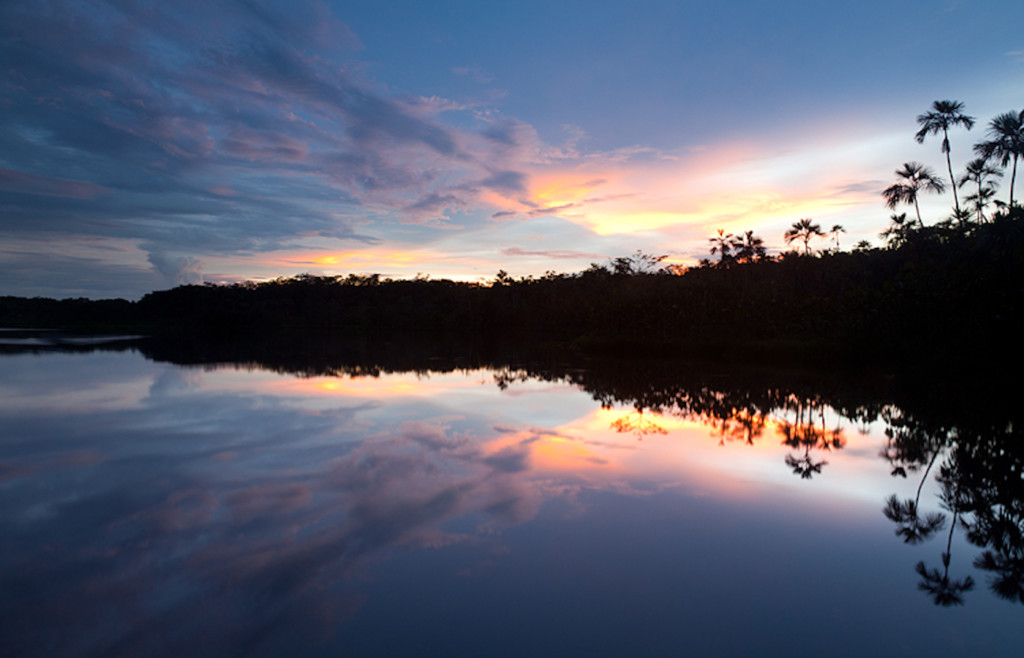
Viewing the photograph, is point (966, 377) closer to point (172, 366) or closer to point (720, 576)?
point (720, 576)

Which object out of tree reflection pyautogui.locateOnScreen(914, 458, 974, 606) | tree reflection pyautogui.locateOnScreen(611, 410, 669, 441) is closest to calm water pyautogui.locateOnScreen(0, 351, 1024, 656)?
tree reflection pyautogui.locateOnScreen(914, 458, 974, 606)

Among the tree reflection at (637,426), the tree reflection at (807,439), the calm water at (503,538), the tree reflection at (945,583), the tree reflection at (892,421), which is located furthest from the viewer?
the tree reflection at (637,426)

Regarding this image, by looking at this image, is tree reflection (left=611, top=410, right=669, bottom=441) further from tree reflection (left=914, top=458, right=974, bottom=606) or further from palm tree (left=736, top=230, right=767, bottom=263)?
palm tree (left=736, top=230, right=767, bottom=263)

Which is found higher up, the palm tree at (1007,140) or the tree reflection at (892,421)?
the palm tree at (1007,140)

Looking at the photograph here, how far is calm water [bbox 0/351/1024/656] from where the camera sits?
10.3 feet

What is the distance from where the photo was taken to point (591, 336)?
94.2 feet

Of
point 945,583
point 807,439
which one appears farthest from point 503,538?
point 807,439

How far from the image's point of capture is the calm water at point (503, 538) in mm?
3133

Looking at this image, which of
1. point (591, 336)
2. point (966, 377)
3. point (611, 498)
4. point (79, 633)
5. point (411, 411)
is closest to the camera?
point (79, 633)

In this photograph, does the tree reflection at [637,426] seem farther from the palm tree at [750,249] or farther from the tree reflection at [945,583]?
the palm tree at [750,249]

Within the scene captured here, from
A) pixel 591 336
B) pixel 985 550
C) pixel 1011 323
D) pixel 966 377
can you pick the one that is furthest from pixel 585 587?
pixel 591 336

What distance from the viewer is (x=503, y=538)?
443cm

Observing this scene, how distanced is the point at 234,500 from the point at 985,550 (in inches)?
255

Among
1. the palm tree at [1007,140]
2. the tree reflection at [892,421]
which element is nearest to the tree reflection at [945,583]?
the tree reflection at [892,421]
